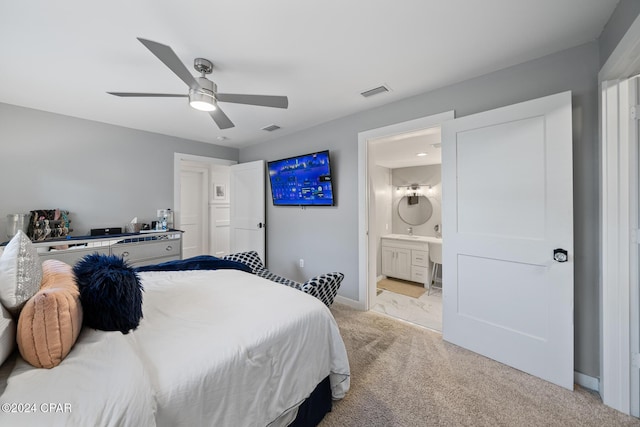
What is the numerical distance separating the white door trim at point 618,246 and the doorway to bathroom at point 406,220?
3.33ft

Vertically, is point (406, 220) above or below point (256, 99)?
below

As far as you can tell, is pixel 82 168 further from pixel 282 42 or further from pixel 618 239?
pixel 618 239

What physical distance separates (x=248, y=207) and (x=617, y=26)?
4.25 meters

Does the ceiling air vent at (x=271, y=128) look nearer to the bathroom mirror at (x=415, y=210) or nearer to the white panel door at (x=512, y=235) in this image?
the white panel door at (x=512, y=235)

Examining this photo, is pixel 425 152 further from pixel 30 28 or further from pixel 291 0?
pixel 30 28

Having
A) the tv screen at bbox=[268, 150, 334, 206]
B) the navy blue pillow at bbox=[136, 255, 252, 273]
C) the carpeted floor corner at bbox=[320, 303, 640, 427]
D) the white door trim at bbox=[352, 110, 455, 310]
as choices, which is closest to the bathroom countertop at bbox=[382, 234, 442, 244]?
the white door trim at bbox=[352, 110, 455, 310]

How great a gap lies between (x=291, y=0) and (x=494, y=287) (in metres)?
2.48

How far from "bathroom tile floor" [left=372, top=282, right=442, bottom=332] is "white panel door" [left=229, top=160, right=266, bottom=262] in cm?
203

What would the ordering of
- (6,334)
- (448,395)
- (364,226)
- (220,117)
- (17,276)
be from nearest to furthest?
(6,334) → (17,276) → (448,395) → (220,117) → (364,226)

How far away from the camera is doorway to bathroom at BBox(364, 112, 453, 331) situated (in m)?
2.90

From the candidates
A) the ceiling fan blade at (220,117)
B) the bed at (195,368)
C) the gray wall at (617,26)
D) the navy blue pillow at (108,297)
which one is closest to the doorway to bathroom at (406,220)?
the gray wall at (617,26)

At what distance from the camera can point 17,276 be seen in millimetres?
908

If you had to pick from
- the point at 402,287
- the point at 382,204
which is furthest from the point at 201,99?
the point at 402,287

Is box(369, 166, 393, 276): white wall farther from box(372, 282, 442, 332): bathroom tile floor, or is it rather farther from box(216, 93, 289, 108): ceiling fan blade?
box(216, 93, 289, 108): ceiling fan blade
